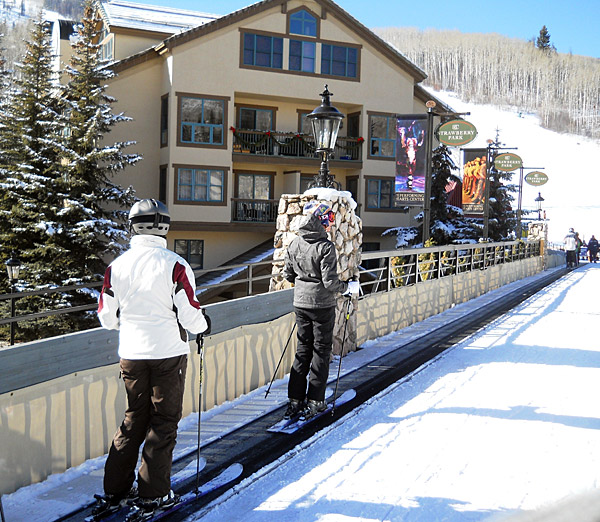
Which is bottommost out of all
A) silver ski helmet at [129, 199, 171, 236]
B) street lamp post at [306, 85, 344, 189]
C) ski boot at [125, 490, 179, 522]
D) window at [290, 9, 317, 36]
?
ski boot at [125, 490, 179, 522]

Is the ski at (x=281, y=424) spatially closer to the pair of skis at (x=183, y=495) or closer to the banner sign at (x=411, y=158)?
the pair of skis at (x=183, y=495)

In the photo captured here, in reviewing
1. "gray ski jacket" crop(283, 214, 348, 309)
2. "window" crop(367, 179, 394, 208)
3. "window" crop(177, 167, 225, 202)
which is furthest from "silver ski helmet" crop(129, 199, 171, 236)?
"window" crop(367, 179, 394, 208)

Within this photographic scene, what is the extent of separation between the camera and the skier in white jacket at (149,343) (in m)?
4.14

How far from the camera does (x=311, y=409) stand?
6402 millimetres

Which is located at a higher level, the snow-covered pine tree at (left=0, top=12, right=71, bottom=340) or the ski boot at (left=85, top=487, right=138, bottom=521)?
the snow-covered pine tree at (left=0, top=12, right=71, bottom=340)

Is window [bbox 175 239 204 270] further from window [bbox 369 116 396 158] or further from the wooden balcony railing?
window [bbox 369 116 396 158]

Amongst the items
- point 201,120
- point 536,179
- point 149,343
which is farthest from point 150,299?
point 536,179

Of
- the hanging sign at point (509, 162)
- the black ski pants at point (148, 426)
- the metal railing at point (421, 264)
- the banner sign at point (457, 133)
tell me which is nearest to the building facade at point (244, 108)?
the metal railing at point (421, 264)

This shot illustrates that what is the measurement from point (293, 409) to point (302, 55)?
25284mm

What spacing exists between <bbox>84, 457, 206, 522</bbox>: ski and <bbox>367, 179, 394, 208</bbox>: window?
2714 centimetres

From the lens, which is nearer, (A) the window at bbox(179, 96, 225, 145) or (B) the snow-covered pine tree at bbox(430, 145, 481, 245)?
(A) the window at bbox(179, 96, 225, 145)

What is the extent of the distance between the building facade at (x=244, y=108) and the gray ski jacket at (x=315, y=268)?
21.1 metres

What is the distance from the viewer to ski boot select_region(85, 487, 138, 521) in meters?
4.22

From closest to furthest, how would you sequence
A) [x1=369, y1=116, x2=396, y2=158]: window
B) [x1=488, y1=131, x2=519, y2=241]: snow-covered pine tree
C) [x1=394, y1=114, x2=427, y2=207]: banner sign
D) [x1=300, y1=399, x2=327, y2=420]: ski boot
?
[x1=300, y1=399, x2=327, y2=420]: ski boot, [x1=394, y1=114, x2=427, y2=207]: banner sign, [x1=369, y1=116, x2=396, y2=158]: window, [x1=488, y1=131, x2=519, y2=241]: snow-covered pine tree
